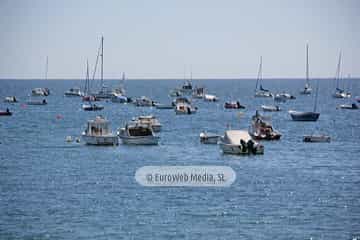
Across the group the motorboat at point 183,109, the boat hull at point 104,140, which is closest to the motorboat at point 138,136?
the boat hull at point 104,140

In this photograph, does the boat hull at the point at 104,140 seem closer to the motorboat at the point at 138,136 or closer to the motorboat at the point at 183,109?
the motorboat at the point at 138,136

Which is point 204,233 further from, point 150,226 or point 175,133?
point 175,133

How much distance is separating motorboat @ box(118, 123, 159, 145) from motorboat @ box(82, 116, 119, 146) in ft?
4.32

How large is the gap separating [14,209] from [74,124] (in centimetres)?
7830

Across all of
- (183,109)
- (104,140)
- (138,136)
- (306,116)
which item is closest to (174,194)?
(104,140)

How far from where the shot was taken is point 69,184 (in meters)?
67.2

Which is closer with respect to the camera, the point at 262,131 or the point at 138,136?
the point at 138,136

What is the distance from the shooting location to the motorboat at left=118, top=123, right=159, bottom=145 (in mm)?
96125

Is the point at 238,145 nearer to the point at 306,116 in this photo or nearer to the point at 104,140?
the point at 104,140

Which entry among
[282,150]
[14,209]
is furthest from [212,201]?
[282,150]

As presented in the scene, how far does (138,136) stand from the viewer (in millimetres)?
96562

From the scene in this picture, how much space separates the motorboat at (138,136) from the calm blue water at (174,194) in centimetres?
141

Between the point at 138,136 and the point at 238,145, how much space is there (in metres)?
13.9

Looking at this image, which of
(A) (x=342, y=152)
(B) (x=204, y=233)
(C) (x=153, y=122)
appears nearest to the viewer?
(B) (x=204, y=233)
